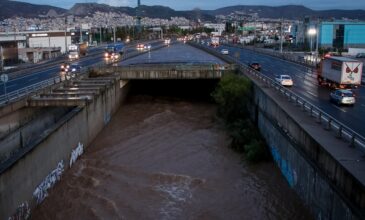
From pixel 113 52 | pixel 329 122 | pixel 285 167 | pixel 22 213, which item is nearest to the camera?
pixel 22 213

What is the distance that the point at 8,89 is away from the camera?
4519 centimetres

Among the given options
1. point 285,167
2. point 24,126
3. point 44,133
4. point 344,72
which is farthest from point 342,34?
point 44,133

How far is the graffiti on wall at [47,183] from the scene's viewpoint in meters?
24.8

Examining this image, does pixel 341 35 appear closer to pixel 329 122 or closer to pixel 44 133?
pixel 329 122

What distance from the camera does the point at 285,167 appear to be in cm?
2683

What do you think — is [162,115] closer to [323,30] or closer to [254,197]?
[254,197]

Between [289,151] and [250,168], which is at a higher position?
[289,151]

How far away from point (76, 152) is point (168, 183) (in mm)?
8221

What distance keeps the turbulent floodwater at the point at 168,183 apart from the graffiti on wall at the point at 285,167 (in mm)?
459

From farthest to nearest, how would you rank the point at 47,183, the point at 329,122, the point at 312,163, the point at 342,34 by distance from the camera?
the point at 342,34, the point at 47,183, the point at 329,122, the point at 312,163

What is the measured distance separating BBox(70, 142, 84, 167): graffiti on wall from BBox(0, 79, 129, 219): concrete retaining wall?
201 millimetres

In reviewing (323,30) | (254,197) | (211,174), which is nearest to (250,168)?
(211,174)

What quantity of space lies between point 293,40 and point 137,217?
151999 millimetres

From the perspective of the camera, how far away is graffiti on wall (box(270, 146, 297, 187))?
2486cm
